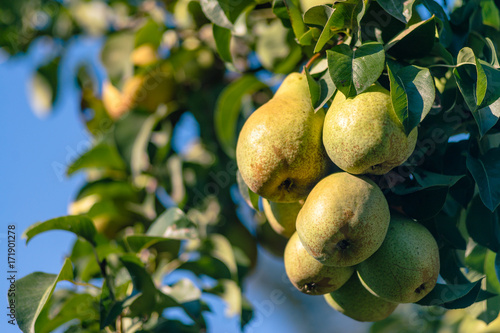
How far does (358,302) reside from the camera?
1.22 m

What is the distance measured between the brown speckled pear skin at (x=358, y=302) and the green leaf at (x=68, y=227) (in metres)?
0.75

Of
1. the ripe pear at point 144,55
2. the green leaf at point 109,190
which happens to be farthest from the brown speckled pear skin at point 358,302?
the ripe pear at point 144,55

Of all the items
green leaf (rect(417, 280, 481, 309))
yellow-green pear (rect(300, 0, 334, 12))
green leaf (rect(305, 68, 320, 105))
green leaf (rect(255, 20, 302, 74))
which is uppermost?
yellow-green pear (rect(300, 0, 334, 12))

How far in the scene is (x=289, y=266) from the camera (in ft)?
3.98

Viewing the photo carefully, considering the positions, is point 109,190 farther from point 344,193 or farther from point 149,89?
point 344,193

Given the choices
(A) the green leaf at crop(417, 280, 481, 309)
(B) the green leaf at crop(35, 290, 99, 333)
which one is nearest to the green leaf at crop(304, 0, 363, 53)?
(A) the green leaf at crop(417, 280, 481, 309)

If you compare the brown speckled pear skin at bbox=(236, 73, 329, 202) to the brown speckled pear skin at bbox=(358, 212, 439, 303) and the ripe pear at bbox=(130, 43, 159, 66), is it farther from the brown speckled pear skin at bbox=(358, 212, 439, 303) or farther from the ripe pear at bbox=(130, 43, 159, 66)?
the ripe pear at bbox=(130, 43, 159, 66)

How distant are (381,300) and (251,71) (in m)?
1.17

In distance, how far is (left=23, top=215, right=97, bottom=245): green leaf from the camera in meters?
1.38

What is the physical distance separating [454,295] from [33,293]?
1.06 metres

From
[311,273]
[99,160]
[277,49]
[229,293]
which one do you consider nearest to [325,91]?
[311,273]

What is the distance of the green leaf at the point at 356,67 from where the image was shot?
105cm

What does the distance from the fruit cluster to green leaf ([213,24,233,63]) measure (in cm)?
37

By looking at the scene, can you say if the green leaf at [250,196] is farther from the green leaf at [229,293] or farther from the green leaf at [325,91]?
the green leaf at [229,293]
